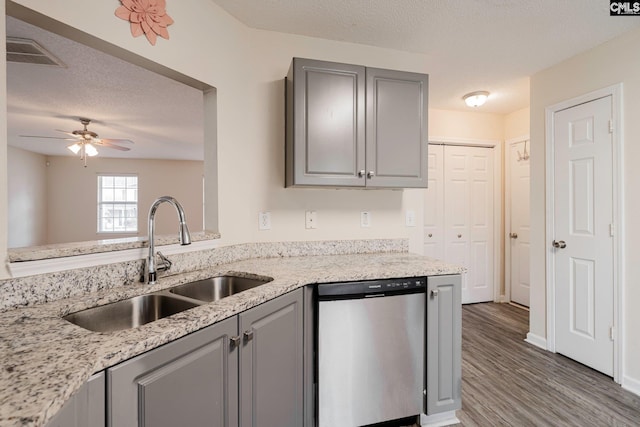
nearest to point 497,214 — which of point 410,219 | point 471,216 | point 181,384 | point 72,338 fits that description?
point 471,216

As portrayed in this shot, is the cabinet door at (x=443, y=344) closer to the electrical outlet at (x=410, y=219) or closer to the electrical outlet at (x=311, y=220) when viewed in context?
the electrical outlet at (x=410, y=219)

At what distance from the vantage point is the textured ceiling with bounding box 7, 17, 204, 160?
98.0 inches

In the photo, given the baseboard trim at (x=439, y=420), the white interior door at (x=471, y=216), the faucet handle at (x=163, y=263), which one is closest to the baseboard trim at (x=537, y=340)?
the white interior door at (x=471, y=216)

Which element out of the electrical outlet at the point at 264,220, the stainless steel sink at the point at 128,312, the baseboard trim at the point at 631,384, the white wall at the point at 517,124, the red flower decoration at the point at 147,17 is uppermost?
the white wall at the point at 517,124

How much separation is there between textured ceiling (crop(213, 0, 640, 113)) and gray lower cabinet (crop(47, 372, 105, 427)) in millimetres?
2009

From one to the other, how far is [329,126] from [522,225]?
3121 millimetres

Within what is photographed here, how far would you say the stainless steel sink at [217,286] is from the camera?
1.58 metres

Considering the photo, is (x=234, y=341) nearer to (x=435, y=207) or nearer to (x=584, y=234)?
(x=584, y=234)

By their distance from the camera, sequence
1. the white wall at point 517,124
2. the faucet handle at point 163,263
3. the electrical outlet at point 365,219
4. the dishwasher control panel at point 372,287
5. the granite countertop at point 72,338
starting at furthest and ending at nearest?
the white wall at point 517,124 < the electrical outlet at point 365,219 < the dishwasher control panel at point 372,287 < the faucet handle at point 163,263 < the granite countertop at point 72,338

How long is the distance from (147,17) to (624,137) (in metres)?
3.03

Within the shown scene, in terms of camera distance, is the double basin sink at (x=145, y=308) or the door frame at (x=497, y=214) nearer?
the double basin sink at (x=145, y=308)

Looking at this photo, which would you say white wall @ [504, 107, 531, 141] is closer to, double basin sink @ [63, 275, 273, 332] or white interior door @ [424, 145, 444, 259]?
white interior door @ [424, 145, 444, 259]

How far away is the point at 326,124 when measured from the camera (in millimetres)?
1980

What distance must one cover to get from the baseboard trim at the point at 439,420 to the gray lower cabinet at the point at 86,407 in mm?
1651
